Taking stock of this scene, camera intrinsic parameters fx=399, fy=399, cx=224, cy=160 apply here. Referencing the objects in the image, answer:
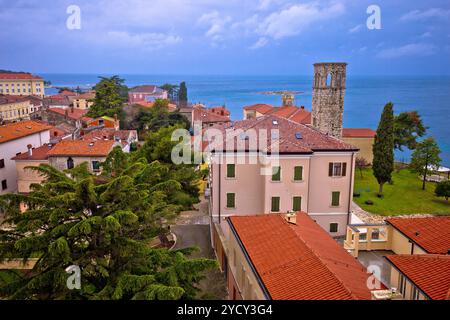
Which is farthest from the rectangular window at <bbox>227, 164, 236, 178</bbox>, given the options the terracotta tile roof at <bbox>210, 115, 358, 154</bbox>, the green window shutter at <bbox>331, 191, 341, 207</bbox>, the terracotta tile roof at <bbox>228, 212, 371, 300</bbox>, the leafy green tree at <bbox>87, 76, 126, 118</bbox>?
the leafy green tree at <bbox>87, 76, 126, 118</bbox>

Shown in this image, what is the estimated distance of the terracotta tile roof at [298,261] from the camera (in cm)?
1054

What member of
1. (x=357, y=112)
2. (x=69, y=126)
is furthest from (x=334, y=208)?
(x=357, y=112)

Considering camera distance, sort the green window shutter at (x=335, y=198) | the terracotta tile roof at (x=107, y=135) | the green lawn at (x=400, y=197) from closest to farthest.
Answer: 1. the green window shutter at (x=335, y=198)
2. the green lawn at (x=400, y=197)
3. the terracotta tile roof at (x=107, y=135)

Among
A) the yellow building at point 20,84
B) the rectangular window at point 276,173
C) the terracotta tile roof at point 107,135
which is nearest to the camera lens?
the rectangular window at point 276,173

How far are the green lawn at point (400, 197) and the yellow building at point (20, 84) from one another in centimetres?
11031

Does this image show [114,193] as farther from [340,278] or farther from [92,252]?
[340,278]

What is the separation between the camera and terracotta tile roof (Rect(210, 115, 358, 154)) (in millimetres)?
22297

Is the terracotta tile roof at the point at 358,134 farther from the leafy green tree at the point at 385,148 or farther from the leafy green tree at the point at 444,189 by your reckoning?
the leafy green tree at the point at 444,189

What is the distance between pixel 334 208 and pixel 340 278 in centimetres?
1353

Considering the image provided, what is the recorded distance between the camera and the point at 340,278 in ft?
36.3

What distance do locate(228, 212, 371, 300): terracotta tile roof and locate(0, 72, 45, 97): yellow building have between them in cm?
12193

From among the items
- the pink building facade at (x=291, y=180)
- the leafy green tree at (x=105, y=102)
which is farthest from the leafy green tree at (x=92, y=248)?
the leafy green tree at (x=105, y=102)

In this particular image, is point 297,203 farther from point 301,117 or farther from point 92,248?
point 301,117

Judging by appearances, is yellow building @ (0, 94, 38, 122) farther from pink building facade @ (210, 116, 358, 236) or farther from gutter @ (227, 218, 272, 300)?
gutter @ (227, 218, 272, 300)
